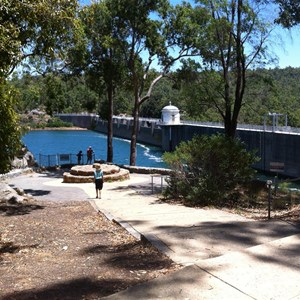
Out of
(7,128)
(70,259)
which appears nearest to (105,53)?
(7,128)

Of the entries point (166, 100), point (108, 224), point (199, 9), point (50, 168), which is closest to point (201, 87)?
point (199, 9)

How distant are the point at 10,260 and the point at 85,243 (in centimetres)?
136

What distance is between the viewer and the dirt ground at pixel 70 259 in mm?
4633

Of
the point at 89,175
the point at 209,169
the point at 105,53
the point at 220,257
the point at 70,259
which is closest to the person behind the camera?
the point at 220,257

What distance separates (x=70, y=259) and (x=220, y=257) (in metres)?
2.31

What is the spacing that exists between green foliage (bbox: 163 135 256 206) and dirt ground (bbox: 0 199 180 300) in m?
3.51

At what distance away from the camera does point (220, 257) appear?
5059 millimetres

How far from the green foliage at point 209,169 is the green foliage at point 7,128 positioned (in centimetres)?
566

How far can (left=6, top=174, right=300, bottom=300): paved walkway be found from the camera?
4.15 meters

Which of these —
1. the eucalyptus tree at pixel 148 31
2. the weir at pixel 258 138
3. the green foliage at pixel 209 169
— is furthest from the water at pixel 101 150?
the green foliage at pixel 209 169

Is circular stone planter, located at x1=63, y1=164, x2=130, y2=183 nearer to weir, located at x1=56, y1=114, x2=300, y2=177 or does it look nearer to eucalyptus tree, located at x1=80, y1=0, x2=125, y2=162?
eucalyptus tree, located at x1=80, y1=0, x2=125, y2=162

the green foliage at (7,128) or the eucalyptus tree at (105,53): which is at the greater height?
the eucalyptus tree at (105,53)

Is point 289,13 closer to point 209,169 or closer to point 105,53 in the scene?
point 209,169

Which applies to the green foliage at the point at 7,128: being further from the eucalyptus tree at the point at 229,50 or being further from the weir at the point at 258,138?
the weir at the point at 258,138
